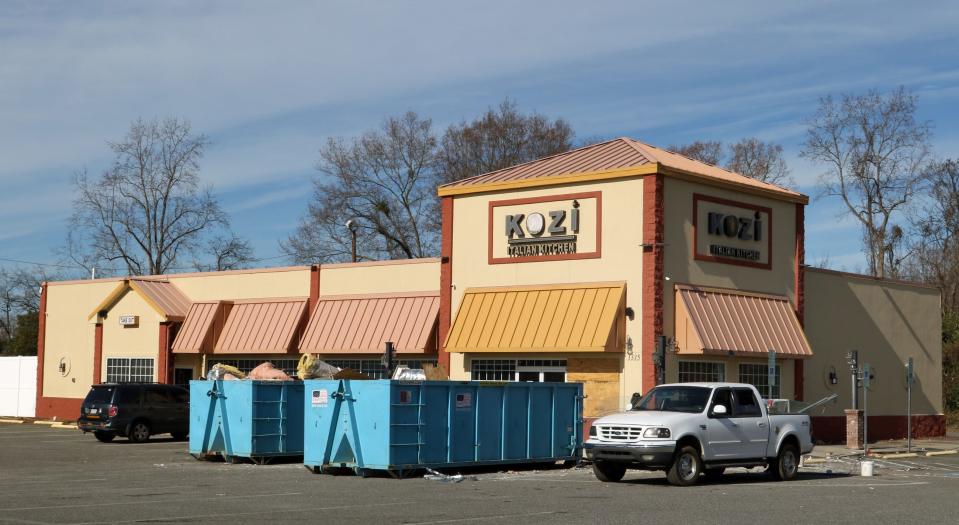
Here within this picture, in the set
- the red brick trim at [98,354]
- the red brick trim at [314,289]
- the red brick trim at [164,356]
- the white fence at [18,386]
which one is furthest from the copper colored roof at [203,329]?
the white fence at [18,386]

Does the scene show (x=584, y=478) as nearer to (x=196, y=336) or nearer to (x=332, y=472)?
(x=332, y=472)

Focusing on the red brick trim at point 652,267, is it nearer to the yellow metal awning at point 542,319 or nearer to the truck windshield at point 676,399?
the yellow metal awning at point 542,319

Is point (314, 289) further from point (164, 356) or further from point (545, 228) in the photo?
point (545, 228)

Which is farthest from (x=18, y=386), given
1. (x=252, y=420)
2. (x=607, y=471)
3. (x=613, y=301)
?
(x=607, y=471)

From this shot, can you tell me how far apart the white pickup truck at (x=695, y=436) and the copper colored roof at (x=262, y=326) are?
784 inches

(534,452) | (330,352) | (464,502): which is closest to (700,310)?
(534,452)

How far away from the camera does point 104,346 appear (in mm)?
47156

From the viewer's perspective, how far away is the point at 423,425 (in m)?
24.0

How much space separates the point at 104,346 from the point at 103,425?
43.9 ft

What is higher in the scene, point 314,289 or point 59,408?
point 314,289

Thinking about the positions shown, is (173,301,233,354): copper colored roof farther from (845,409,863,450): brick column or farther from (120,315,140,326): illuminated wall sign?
(845,409,863,450): brick column

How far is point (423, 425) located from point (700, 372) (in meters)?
12.3

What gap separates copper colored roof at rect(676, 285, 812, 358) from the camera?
3312 centimetres

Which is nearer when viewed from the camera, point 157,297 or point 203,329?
point 203,329
